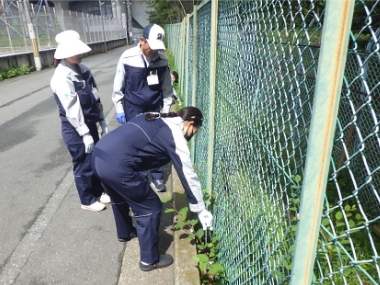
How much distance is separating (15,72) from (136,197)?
13468mm

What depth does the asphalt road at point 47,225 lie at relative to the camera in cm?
270

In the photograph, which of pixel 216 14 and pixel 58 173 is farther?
pixel 58 173

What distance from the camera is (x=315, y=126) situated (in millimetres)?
897

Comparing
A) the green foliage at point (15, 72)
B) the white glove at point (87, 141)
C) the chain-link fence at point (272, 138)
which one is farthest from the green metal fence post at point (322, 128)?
the green foliage at point (15, 72)

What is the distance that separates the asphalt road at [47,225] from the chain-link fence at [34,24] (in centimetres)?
1083

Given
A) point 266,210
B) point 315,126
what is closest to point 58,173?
point 266,210

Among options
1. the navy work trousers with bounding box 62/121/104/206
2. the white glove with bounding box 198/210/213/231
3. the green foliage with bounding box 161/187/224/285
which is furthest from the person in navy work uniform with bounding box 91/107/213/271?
the navy work trousers with bounding box 62/121/104/206

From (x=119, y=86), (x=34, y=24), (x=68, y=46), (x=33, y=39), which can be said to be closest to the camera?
(x=68, y=46)

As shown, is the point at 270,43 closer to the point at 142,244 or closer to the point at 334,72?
the point at 334,72

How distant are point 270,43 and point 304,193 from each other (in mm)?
779

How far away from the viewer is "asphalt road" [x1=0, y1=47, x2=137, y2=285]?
2695mm

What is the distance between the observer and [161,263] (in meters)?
2.72

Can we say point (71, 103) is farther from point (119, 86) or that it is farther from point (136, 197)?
point (136, 197)

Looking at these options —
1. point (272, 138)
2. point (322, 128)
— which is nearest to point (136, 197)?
point (272, 138)
